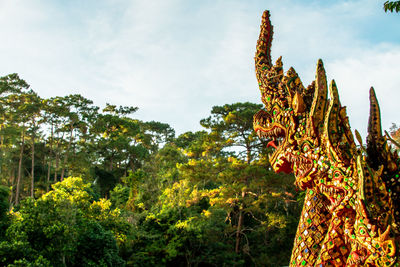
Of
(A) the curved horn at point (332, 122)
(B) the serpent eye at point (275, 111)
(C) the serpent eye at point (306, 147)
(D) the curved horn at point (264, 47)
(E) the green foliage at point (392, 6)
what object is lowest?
(C) the serpent eye at point (306, 147)

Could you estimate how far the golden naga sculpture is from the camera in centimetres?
241

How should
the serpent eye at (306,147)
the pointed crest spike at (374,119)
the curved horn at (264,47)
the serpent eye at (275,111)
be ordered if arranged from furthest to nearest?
the curved horn at (264,47)
the serpent eye at (275,111)
the serpent eye at (306,147)
the pointed crest spike at (374,119)

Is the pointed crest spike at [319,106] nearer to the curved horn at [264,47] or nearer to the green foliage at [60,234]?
the curved horn at [264,47]

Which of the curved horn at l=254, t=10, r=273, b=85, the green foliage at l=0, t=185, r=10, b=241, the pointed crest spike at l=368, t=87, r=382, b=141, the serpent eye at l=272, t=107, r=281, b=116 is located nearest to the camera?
the pointed crest spike at l=368, t=87, r=382, b=141

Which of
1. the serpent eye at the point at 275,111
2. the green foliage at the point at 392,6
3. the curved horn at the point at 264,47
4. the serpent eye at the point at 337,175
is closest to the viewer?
the serpent eye at the point at 337,175

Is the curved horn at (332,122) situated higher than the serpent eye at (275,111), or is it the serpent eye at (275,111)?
the serpent eye at (275,111)

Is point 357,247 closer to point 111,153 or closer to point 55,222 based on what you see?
point 55,222

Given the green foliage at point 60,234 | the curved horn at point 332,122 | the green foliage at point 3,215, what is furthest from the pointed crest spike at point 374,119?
the green foliage at point 3,215

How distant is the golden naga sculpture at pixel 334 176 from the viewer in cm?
241

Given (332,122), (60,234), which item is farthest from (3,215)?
(332,122)

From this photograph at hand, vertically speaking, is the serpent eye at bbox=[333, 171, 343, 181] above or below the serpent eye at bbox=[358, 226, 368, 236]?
above

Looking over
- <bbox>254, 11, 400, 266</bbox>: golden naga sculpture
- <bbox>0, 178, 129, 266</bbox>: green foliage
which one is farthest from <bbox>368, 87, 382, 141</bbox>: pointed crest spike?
<bbox>0, 178, 129, 266</bbox>: green foliage

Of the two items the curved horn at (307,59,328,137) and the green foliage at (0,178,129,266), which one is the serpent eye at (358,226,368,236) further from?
the green foliage at (0,178,129,266)

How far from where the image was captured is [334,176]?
9.21 feet
